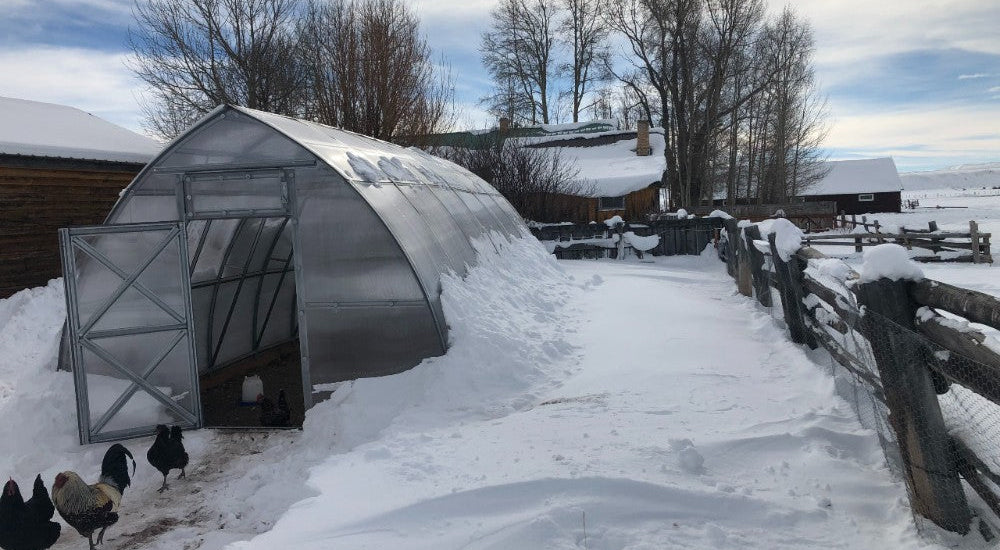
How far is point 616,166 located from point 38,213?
2201 cm

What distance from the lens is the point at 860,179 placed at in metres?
51.0

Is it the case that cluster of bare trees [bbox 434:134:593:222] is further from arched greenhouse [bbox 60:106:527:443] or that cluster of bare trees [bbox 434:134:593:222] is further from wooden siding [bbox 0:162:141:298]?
arched greenhouse [bbox 60:106:527:443]

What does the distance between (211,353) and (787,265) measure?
7.85 metres

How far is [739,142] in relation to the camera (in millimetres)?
41156

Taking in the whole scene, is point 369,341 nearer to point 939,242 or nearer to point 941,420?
point 941,420

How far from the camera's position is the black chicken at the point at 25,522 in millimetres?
4742

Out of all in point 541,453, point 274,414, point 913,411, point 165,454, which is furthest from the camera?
point 274,414

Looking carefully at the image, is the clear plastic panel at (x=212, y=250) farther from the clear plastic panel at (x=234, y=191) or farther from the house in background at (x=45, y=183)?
the house in background at (x=45, y=183)

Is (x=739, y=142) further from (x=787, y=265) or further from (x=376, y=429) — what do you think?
(x=376, y=429)

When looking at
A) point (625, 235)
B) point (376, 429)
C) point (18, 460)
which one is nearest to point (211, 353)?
point (18, 460)

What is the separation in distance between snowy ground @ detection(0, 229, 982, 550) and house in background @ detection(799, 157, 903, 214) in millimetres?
46500

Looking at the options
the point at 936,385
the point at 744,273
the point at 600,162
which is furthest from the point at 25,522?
the point at 600,162

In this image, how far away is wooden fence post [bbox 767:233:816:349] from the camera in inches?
263

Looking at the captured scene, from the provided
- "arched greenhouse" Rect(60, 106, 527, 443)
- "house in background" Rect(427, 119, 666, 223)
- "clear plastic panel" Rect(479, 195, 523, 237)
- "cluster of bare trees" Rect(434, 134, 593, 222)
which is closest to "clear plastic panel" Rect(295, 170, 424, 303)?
"arched greenhouse" Rect(60, 106, 527, 443)
